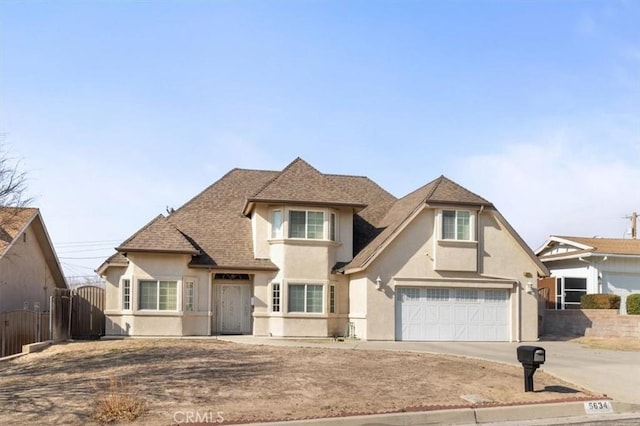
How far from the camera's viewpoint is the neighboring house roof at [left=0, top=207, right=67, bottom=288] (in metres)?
22.1

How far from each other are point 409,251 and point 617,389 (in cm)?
1278

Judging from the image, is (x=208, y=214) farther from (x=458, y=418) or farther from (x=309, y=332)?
(x=458, y=418)

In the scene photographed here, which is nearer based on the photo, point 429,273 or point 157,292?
point 429,273

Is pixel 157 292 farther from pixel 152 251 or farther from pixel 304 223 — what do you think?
pixel 304 223

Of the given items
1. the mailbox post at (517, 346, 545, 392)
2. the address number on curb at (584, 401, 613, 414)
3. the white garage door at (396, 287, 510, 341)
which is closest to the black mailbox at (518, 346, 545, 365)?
the mailbox post at (517, 346, 545, 392)

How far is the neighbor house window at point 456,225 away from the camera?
2698 cm

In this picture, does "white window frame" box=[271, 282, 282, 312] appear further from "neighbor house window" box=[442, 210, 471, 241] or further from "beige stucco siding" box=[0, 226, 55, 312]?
"beige stucco siding" box=[0, 226, 55, 312]

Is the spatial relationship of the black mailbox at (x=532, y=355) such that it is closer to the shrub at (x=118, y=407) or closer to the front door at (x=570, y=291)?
the shrub at (x=118, y=407)

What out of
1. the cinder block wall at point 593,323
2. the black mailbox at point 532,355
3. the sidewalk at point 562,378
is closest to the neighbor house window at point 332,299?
the sidewalk at point 562,378

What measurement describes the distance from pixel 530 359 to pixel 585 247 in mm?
20214

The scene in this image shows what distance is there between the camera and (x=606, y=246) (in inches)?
1268

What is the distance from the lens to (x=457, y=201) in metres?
26.8

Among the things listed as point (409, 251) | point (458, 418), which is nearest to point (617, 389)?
point (458, 418)
